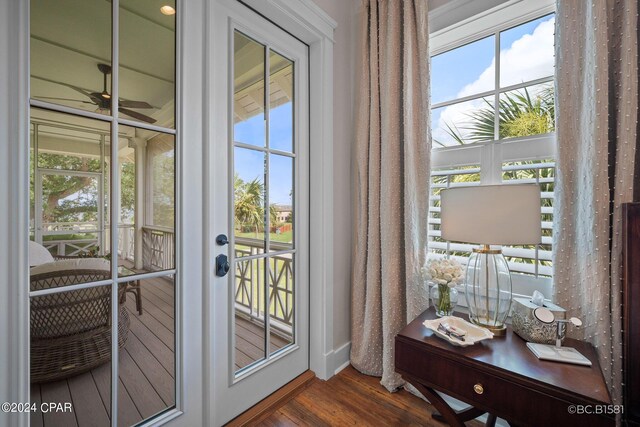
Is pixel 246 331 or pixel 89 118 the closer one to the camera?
pixel 89 118

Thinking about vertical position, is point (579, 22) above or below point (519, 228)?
above

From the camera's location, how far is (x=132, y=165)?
1178mm

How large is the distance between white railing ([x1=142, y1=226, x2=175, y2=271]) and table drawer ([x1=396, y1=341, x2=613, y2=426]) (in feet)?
3.87

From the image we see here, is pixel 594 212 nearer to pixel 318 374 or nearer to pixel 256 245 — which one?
pixel 256 245

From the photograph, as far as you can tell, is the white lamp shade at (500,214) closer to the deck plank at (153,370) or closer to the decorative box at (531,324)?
the decorative box at (531,324)

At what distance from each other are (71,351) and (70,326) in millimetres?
102

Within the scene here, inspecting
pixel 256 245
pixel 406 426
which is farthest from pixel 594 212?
pixel 256 245

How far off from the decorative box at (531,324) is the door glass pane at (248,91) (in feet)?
5.28

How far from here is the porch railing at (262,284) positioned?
1575 mm

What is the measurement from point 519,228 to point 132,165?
1.66m

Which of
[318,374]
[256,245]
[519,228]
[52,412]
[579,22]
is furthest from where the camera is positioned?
[318,374]

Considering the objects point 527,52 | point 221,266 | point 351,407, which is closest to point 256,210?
point 221,266

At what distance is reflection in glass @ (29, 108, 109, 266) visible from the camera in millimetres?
952

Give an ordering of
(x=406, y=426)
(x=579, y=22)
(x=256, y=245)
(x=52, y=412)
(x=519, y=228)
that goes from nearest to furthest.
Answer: (x=52, y=412) → (x=519, y=228) → (x=579, y=22) → (x=406, y=426) → (x=256, y=245)
